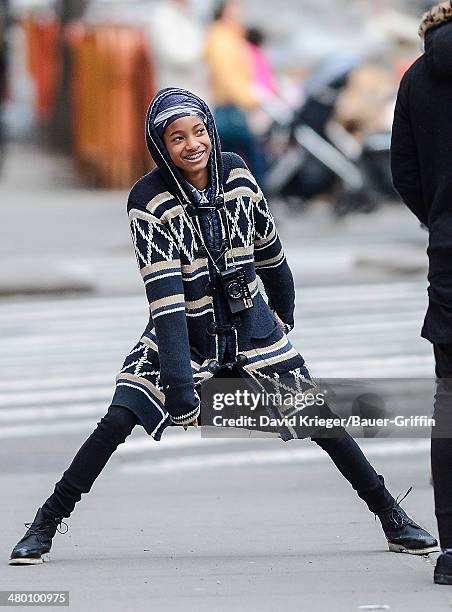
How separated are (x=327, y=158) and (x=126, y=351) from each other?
7.29 m

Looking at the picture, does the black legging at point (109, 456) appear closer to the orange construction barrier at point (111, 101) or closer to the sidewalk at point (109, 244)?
the sidewalk at point (109, 244)

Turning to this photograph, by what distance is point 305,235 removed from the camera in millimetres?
16922

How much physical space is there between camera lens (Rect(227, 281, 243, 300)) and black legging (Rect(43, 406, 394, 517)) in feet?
1.58

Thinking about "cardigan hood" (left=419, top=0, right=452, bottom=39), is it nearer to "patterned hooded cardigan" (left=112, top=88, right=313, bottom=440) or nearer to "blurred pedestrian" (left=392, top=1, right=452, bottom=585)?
"blurred pedestrian" (left=392, top=1, right=452, bottom=585)

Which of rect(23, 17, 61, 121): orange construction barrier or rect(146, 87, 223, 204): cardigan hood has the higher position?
rect(146, 87, 223, 204): cardigan hood

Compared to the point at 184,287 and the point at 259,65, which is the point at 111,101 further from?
the point at 184,287

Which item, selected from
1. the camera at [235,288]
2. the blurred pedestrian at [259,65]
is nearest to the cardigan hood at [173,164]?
the camera at [235,288]

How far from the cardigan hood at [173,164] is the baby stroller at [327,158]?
12.1m

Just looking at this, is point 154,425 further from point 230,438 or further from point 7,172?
point 7,172

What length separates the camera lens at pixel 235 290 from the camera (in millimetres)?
5199

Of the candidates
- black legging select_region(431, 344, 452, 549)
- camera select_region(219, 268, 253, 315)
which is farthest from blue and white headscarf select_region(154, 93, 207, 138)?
black legging select_region(431, 344, 452, 549)

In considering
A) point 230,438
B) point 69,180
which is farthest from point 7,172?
point 230,438

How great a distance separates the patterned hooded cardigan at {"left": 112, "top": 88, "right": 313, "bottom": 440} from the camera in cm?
512

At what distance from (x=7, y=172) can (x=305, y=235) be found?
9.07 m
